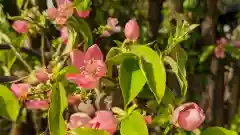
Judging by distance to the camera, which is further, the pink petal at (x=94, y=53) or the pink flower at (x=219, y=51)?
the pink flower at (x=219, y=51)

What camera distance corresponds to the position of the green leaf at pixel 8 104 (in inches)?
35.4

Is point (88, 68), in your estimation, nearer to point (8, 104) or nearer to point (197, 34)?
point (8, 104)

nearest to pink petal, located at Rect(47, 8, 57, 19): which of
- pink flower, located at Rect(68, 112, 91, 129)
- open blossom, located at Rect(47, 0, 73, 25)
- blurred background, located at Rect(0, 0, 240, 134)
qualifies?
open blossom, located at Rect(47, 0, 73, 25)

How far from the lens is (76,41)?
997 millimetres

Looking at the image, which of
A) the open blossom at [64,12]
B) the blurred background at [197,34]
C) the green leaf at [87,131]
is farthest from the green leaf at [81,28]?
the blurred background at [197,34]

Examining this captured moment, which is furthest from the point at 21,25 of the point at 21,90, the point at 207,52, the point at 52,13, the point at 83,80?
the point at 207,52

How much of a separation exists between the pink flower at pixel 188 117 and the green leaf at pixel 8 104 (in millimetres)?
306

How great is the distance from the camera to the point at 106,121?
2.66 ft

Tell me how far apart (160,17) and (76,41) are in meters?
0.87

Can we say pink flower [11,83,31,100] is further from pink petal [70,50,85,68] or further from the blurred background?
the blurred background

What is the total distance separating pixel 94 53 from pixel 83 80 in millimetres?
55

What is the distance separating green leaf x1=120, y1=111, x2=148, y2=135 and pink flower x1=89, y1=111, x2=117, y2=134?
0.07 ft

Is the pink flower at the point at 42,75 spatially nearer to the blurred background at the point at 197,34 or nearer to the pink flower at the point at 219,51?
the blurred background at the point at 197,34

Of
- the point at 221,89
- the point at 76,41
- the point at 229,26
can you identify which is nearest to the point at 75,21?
the point at 76,41
